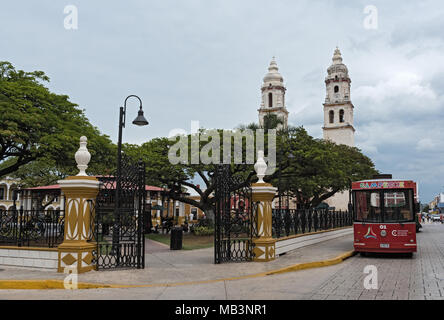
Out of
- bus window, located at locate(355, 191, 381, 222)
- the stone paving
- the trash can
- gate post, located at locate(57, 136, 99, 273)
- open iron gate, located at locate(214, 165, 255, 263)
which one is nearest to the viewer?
the stone paving

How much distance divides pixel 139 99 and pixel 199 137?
11756mm

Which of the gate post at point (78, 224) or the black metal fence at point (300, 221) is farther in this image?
the black metal fence at point (300, 221)

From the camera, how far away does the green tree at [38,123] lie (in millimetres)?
15320

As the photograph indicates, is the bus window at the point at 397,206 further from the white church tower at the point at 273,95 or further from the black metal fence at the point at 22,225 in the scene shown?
the white church tower at the point at 273,95

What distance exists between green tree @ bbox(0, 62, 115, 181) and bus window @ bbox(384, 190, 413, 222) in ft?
40.7

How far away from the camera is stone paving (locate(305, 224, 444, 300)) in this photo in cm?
784

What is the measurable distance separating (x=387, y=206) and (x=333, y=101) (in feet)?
202

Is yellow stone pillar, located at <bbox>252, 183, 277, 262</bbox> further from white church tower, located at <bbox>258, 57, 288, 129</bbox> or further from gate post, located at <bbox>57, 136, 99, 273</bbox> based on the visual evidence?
white church tower, located at <bbox>258, 57, 288, 129</bbox>

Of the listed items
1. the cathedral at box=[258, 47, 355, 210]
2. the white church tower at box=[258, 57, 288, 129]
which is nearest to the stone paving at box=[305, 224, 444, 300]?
the cathedral at box=[258, 47, 355, 210]

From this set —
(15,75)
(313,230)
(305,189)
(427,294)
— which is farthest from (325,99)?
(427,294)

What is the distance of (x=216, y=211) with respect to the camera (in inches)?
477

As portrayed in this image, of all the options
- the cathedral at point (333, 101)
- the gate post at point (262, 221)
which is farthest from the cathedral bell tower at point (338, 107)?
the gate post at point (262, 221)

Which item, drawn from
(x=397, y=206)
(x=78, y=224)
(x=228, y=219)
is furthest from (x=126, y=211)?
(x=397, y=206)
